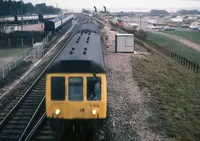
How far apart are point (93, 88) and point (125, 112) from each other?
14.4ft

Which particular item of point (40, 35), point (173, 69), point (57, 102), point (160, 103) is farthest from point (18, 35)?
point (57, 102)

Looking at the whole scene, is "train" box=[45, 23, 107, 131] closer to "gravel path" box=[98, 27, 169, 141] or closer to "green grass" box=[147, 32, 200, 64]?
"gravel path" box=[98, 27, 169, 141]

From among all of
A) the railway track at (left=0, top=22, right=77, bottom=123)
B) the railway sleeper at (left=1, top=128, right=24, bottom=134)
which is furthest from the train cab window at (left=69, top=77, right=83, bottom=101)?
the railway track at (left=0, top=22, right=77, bottom=123)

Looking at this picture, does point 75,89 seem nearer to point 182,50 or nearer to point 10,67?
→ point 10,67

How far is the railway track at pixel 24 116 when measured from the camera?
12.6 meters

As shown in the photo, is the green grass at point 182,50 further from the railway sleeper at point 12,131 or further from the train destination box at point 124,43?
the railway sleeper at point 12,131

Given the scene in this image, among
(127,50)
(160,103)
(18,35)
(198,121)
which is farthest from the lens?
(18,35)

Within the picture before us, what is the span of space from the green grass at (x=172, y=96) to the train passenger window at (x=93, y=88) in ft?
12.6

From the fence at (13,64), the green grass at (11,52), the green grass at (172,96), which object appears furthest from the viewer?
the green grass at (11,52)

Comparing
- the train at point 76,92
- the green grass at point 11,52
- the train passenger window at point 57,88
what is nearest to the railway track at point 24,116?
the train at point 76,92

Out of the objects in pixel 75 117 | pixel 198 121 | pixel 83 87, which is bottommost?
pixel 198 121

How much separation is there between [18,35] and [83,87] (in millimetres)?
45151

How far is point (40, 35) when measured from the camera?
54.9 metres

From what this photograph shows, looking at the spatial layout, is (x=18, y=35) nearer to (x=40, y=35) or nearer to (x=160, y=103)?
(x=40, y=35)
